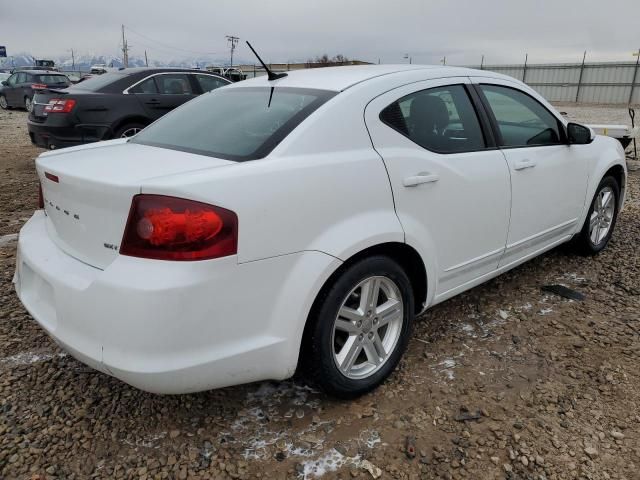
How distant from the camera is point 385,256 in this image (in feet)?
8.07

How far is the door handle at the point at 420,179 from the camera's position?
247 cm

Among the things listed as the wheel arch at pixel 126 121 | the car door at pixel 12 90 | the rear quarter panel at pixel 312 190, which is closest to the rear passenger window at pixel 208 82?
the wheel arch at pixel 126 121

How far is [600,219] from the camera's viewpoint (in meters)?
4.39

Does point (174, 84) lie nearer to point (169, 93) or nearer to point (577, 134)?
point (169, 93)

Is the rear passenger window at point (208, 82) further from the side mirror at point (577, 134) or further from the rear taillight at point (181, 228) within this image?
the rear taillight at point (181, 228)

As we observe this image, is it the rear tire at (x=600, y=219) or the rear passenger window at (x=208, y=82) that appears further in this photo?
the rear passenger window at (x=208, y=82)

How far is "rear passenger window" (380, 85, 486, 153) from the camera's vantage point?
8.50 feet

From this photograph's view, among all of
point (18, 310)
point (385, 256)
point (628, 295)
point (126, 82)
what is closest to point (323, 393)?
point (385, 256)

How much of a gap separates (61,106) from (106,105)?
58cm

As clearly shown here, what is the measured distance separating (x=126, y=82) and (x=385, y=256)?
6376 millimetres

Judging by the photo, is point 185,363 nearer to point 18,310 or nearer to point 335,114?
point 335,114

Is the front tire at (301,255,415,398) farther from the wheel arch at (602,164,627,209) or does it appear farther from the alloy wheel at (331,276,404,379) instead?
the wheel arch at (602,164,627,209)

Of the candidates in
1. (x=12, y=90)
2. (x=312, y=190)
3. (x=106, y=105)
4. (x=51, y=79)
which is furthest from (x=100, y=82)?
(x=12, y=90)

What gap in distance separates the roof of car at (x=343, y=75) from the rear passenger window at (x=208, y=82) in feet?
18.5
